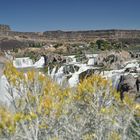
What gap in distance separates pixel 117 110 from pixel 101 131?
110cm

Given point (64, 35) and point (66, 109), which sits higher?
point (64, 35)

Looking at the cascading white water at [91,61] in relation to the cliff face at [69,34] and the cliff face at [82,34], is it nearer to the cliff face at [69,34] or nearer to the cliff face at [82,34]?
the cliff face at [69,34]

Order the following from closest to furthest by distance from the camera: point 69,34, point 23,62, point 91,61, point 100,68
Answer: point 100,68 → point 91,61 → point 23,62 → point 69,34

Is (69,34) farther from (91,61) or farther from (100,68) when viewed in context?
(100,68)

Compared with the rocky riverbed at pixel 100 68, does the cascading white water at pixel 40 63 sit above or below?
below

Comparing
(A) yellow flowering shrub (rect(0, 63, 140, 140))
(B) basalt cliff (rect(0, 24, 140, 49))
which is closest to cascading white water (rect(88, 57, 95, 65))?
(A) yellow flowering shrub (rect(0, 63, 140, 140))

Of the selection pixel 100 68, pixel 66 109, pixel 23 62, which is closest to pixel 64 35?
pixel 23 62

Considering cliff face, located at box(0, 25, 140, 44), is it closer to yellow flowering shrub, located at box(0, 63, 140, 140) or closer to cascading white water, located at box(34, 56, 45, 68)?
cascading white water, located at box(34, 56, 45, 68)

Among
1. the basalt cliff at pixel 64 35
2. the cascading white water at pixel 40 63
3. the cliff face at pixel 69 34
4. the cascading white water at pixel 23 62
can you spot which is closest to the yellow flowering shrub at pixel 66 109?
the cascading white water at pixel 40 63

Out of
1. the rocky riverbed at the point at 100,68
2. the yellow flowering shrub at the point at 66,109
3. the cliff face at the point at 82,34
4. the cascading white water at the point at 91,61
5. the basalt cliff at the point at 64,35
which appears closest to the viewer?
the yellow flowering shrub at the point at 66,109

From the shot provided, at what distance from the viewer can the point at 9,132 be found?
276 inches

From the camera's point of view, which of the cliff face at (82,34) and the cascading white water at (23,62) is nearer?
the cascading white water at (23,62)

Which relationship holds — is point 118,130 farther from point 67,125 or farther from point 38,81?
point 38,81

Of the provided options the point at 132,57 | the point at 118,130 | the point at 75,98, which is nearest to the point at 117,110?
the point at 118,130
